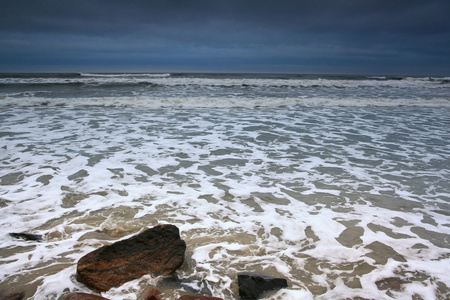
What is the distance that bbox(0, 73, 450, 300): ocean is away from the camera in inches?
100

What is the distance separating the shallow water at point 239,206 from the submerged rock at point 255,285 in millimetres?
83

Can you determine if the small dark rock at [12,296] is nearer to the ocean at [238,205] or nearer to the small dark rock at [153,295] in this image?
the ocean at [238,205]

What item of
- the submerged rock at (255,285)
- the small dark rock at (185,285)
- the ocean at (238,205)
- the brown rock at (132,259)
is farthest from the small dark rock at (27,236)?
the submerged rock at (255,285)

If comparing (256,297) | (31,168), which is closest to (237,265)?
(256,297)

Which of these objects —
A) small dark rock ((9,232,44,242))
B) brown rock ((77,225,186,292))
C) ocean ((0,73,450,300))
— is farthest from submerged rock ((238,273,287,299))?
small dark rock ((9,232,44,242))

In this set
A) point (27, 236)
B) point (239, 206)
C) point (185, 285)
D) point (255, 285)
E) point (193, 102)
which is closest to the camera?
point (255, 285)

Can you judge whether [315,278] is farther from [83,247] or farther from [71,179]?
[71,179]

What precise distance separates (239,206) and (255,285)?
1.61 meters

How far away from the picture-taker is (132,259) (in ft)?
8.32

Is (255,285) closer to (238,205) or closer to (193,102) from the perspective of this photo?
(238,205)

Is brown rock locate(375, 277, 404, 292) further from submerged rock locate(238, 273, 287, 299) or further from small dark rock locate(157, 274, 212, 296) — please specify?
small dark rock locate(157, 274, 212, 296)

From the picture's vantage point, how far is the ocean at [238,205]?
2.55m

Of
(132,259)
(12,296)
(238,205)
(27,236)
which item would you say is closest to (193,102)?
(238,205)

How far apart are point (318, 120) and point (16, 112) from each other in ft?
38.7
